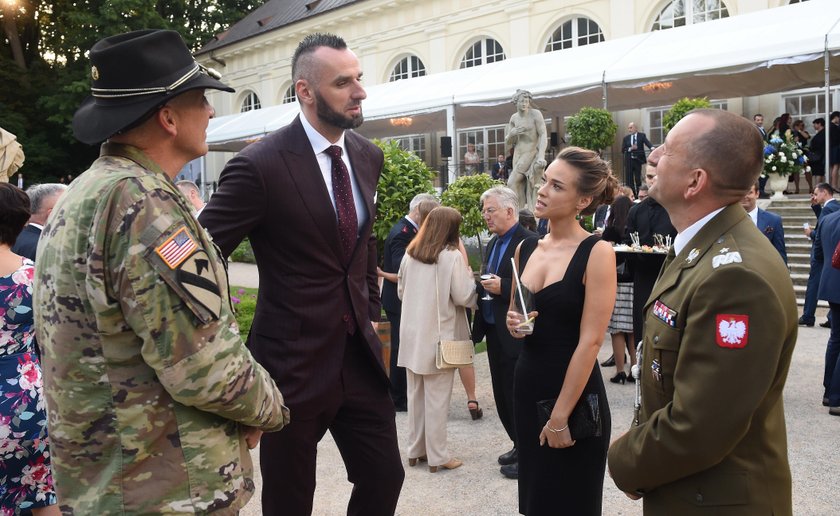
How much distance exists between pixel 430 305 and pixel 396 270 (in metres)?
1.42

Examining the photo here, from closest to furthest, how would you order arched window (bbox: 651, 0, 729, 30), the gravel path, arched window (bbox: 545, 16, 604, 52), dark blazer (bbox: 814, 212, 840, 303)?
1. the gravel path
2. dark blazer (bbox: 814, 212, 840, 303)
3. arched window (bbox: 651, 0, 729, 30)
4. arched window (bbox: 545, 16, 604, 52)

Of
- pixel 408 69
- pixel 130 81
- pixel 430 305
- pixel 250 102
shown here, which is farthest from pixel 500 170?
pixel 250 102

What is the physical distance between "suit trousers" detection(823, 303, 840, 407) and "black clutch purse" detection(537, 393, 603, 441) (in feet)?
13.5

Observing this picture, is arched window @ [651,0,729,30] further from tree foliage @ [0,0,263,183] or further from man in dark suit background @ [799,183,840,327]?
tree foliage @ [0,0,263,183]

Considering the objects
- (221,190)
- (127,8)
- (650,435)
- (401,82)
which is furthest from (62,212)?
(127,8)

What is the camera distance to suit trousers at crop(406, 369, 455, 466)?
5180mm

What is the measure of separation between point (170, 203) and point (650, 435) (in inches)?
57.4

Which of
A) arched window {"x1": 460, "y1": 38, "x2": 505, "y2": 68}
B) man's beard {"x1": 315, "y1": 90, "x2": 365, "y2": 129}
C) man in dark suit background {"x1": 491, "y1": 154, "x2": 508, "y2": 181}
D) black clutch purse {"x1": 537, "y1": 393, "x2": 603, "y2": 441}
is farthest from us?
arched window {"x1": 460, "y1": 38, "x2": 505, "y2": 68}

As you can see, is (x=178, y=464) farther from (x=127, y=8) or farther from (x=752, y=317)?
(x=127, y=8)

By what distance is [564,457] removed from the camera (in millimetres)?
3119

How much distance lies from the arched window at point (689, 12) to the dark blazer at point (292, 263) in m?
20.3

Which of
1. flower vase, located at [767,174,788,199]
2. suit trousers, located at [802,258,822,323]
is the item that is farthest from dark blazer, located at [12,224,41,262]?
flower vase, located at [767,174,788,199]

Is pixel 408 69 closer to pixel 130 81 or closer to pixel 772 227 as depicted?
pixel 772 227

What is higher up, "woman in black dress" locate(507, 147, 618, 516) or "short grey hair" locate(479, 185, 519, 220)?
"short grey hair" locate(479, 185, 519, 220)
